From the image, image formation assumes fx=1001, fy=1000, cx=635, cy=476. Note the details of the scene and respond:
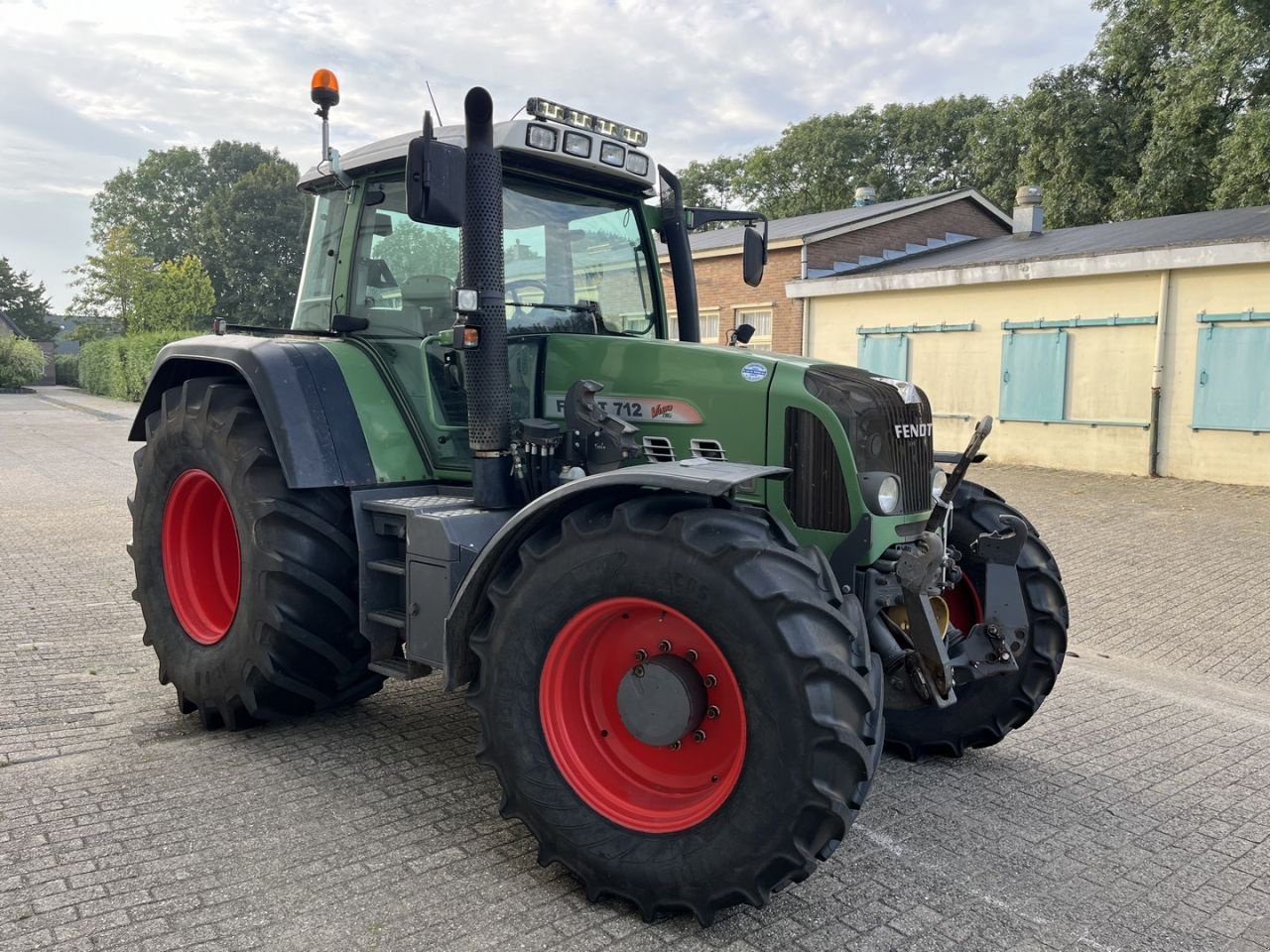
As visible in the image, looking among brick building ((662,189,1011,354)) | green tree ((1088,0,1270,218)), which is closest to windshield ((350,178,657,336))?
brick building ((662,189,1011,354))

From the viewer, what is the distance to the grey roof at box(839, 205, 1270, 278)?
46.8ft

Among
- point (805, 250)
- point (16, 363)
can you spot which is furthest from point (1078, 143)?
point (16, 363)

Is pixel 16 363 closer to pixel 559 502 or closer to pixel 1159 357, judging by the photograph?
pixel 1159 357

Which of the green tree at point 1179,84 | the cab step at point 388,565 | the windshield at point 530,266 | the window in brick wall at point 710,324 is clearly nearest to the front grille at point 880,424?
the windshield at point 530,266

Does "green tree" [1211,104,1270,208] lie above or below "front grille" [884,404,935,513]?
above

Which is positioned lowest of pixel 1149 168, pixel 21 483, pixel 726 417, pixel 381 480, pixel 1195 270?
pixel 21 483

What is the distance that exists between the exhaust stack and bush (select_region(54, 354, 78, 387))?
6173cm

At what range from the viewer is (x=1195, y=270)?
13812mm

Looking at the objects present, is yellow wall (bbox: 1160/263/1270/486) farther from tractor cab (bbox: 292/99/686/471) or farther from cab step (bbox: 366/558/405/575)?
cab step (bbox: 366/558/405/575)

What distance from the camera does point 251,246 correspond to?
56.0 meters

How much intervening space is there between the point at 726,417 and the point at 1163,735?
2902 mm

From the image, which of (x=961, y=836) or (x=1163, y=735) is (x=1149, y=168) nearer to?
(x=1163, y=735)

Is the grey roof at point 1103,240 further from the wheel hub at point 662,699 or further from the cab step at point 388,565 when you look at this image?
the wheel hub at point 662,699

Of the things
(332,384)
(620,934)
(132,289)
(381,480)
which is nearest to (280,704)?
(381,480)
